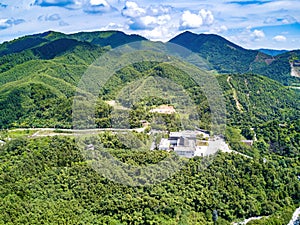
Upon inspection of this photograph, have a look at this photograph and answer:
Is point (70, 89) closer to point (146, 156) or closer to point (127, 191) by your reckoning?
point (146, 156)

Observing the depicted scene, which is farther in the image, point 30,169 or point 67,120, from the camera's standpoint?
point 67,120

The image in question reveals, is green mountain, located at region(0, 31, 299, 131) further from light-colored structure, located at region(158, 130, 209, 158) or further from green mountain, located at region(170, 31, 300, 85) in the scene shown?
light-colored structure, located at region(158, 130, 209, 158)

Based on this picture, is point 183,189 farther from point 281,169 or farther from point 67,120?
point 67,120

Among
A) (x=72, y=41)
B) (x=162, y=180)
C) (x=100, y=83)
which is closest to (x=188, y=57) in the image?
(x=72, y=41)

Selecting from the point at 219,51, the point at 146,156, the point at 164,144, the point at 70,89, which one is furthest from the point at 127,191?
the point at 219,51

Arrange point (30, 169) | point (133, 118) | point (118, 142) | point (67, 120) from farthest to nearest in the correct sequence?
point (67, 120) < point (133, 118) < point (118, 142) < point (30, 169)

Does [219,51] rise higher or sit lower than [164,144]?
lower
